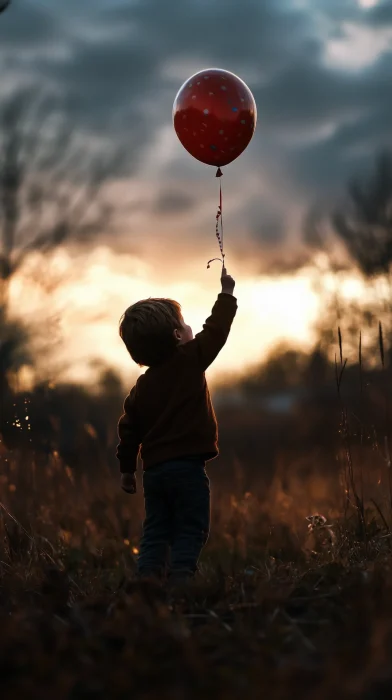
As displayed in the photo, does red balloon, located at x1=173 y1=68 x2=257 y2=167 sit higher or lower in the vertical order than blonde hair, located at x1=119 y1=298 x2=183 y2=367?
higher

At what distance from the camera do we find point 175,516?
359cm

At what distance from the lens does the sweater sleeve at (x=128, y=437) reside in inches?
149

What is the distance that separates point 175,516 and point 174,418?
1.42ft

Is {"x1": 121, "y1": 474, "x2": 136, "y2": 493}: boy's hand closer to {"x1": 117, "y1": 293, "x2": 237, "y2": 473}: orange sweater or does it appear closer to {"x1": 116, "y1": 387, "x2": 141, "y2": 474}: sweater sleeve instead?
{"x1": 116, "y1": 387, "x2": 141, "y2": 474}: sweater sleeve

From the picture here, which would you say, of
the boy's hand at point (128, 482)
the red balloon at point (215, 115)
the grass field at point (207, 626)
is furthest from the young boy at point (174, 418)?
the red balloon at point (215, 115)

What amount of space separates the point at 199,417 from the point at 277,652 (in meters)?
1.58

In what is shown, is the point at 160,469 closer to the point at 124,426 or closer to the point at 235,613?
the point at 124,426

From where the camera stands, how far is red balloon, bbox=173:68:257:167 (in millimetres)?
3990

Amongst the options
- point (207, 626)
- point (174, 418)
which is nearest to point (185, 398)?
point (174, 418)

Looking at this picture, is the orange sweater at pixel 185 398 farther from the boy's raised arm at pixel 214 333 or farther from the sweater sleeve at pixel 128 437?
the sweater sleeve at pixel 128 437

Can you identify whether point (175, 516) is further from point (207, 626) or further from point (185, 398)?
point (207, 626)

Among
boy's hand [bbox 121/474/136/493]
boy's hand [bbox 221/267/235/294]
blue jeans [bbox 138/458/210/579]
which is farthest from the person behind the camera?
boy's hand [bbox 121/474/136/493]

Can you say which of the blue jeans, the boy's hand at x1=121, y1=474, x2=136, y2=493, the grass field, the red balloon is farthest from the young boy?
the red balloon

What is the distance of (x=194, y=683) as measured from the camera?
1866 mm
